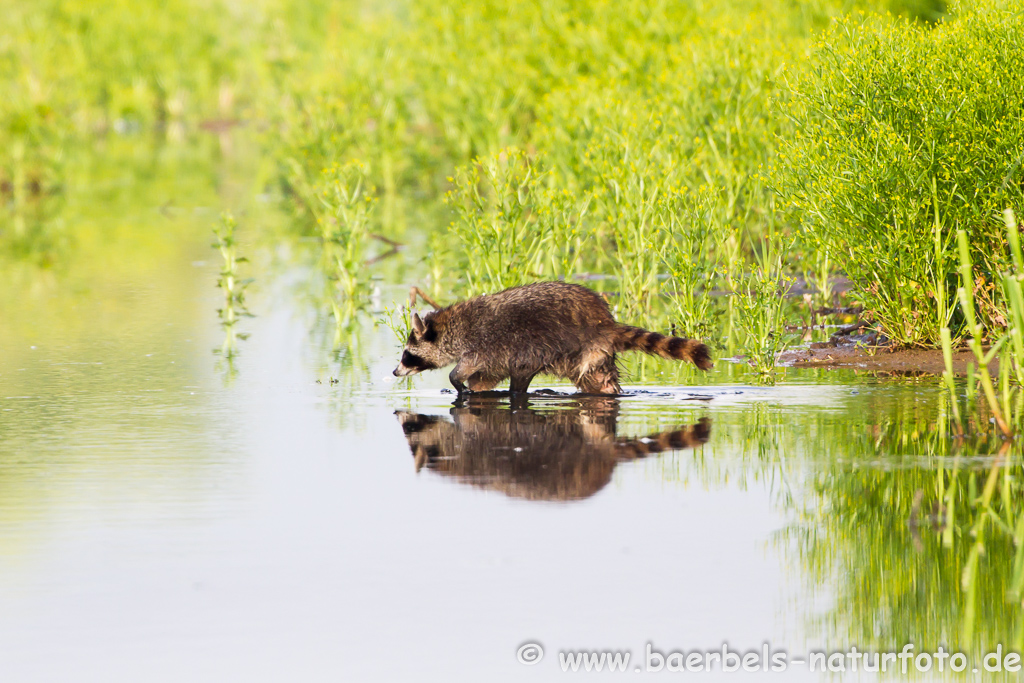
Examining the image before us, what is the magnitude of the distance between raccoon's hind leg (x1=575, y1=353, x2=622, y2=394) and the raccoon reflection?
0.39 feet

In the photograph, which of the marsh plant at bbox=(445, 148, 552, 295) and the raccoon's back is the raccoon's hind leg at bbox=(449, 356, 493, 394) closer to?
the raccoon's back

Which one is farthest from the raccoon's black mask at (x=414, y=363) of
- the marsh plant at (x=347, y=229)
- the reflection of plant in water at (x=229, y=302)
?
the marsh plant at (x=347, y=229)

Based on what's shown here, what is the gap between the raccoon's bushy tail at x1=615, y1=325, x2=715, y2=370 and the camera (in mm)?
9789

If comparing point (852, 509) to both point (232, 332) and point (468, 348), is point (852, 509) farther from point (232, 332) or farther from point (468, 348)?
point (232, 332)

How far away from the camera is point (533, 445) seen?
8.79 m

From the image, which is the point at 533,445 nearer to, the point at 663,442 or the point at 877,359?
the point at 663,442

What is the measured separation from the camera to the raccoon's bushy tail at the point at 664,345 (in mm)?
9789

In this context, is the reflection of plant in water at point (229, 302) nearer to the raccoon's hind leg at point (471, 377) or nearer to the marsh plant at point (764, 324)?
the raccoon's hind leg at point (471, 377)

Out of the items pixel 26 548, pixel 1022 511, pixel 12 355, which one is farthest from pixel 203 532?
pixel 12 355

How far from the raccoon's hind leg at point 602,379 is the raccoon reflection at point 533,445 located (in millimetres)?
120

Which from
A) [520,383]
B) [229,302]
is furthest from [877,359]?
[229,302]

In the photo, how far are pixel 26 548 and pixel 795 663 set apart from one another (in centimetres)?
368

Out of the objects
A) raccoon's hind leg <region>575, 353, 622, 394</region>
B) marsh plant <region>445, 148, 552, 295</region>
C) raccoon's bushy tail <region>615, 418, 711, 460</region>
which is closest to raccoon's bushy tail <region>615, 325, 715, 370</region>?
raccoon's hind leg <region>575, 353, 622, 394</region>

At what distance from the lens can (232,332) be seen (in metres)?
14.2
